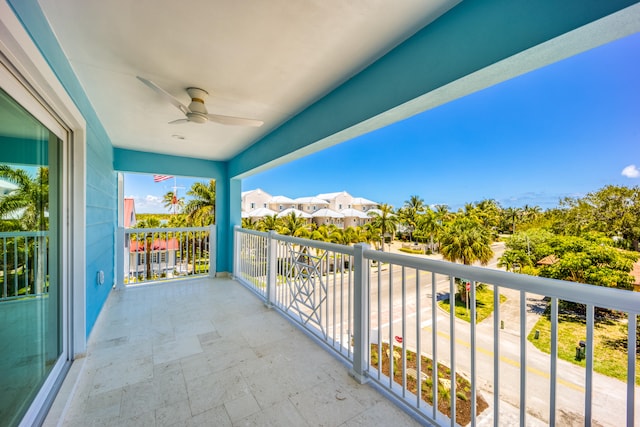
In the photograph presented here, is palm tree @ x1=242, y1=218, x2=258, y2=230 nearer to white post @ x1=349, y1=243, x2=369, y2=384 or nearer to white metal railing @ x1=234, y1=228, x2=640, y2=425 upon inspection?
white metal railing @ x1=234, y1=228, x2=640, y2=425

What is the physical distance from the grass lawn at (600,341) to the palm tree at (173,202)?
62.6 feet

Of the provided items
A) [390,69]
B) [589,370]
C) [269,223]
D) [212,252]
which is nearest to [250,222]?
[269,223]

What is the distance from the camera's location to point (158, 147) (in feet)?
14.2

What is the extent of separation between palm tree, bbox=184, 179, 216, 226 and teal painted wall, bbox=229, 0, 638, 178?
15.3m

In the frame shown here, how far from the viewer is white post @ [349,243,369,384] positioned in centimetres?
194

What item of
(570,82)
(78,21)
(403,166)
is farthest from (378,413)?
(403,166)

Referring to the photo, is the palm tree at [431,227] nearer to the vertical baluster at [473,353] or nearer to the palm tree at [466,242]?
the palm tree at [466,242]

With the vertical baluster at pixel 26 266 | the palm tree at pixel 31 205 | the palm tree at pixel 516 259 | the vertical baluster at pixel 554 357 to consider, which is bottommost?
the palm tree at pixel 516 259

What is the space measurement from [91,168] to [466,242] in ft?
29.2

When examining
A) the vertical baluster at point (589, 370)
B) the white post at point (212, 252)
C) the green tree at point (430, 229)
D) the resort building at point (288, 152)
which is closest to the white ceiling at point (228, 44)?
the resort building at point (288, 152)

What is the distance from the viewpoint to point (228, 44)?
1801 millimetres

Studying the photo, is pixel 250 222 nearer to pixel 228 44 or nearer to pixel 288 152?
pixel 288 152

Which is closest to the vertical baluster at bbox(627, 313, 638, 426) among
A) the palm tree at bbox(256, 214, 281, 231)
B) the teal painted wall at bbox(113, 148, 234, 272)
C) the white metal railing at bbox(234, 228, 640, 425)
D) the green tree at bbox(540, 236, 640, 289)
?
the white metal railing at bbox(234, 228, 640, 425)

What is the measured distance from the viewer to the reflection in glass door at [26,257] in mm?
1293
